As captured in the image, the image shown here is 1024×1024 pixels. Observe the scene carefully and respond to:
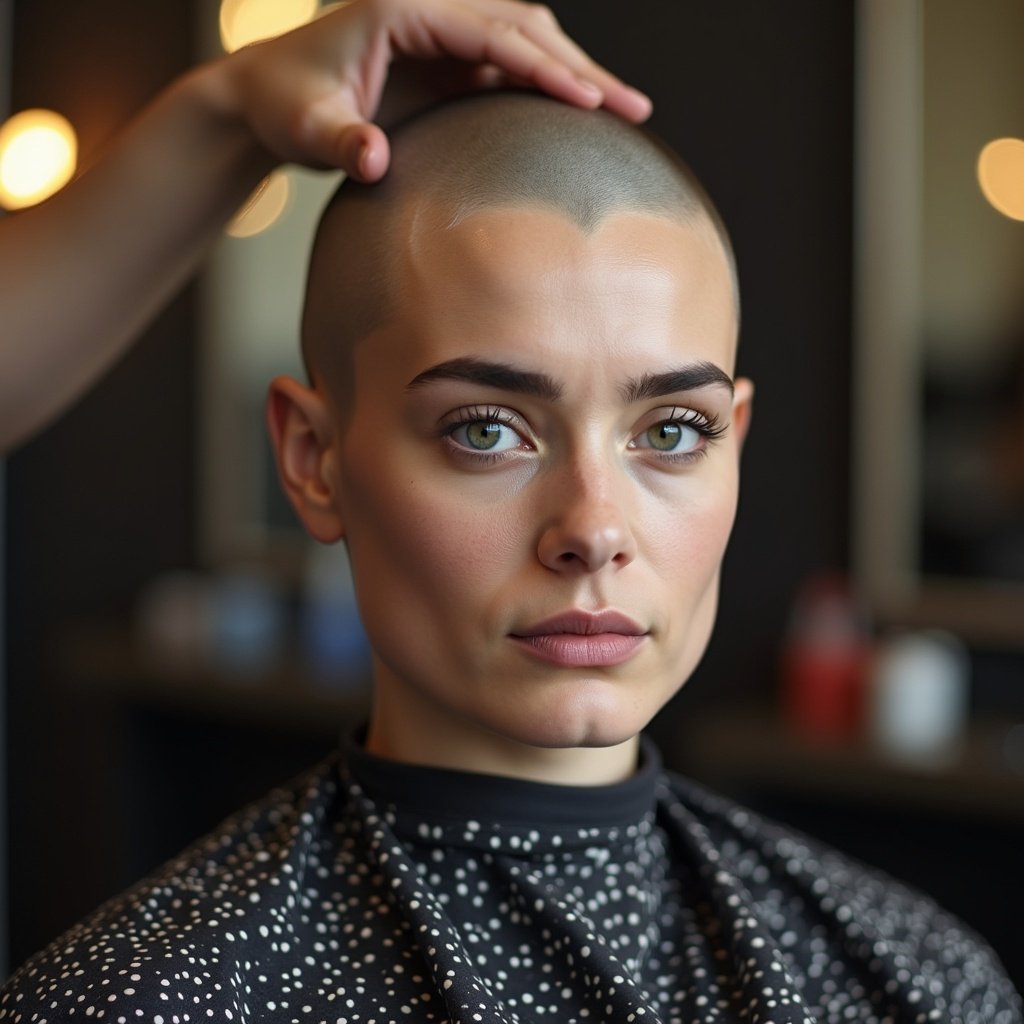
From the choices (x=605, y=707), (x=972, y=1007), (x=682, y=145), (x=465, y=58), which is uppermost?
(x=682, y=145)

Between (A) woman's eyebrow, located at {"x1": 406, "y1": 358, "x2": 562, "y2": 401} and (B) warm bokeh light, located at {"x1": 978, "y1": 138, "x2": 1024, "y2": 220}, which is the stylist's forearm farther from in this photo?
(B) warm bokeh light, located at {"x1": 978, "y1": 138, "x2": 1024, "y2": 220}

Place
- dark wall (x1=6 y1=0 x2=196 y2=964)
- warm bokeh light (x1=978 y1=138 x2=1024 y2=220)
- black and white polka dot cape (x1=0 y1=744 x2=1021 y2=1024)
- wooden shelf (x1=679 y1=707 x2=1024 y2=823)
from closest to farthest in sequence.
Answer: black and white polka dot cape (x1=0 y1=744 x2=1021 y2=1024) → wooden shelf (x1=679 y1=707 x2=1024 y2=823) → warm bokeh light (x1=978 y1=138 x2=1024 y2=220) → dark wall (x1=6 y1=0 x2=196 y2=964)

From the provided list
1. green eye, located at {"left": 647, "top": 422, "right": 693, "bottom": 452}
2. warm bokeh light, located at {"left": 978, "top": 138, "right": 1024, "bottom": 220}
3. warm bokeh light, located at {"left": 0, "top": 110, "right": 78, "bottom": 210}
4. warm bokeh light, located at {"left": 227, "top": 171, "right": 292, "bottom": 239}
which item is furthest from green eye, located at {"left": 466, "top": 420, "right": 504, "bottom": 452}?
warm bokeh light, located at {"left": 227, "top": 171, "right": 292, "bottom": 239}

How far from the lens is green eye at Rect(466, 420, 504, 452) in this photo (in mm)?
1009

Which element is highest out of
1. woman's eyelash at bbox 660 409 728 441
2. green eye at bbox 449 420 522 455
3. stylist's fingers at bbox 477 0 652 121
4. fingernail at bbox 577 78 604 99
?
stylist's fingers at bbox 477 0 652 121

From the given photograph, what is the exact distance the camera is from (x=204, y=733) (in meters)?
3.70

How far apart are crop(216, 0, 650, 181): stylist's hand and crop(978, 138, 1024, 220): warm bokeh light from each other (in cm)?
145

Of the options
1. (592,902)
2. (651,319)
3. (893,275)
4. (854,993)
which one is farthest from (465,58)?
(893,275)

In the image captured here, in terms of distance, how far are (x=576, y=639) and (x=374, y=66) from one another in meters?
0.47

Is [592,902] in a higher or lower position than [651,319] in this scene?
lower

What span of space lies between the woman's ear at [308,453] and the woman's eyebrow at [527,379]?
144mm

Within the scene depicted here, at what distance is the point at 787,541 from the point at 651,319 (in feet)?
5.95

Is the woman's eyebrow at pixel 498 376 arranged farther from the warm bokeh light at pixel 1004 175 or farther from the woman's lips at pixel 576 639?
the warm bokeh light at pixel 1004 175

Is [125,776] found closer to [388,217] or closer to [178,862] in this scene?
[178,862]
